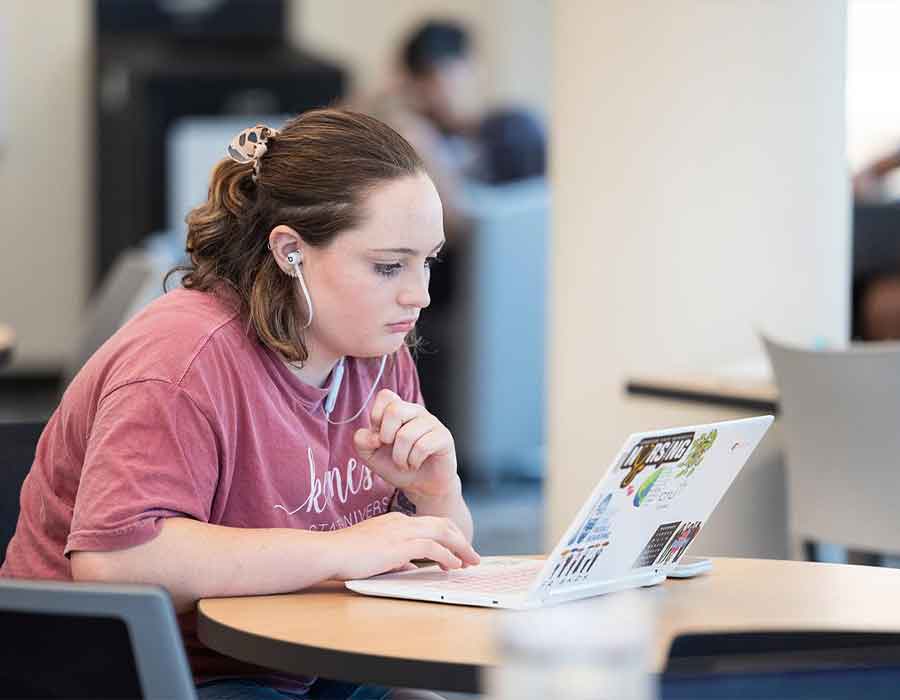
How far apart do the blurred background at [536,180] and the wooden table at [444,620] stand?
1531 millimetres

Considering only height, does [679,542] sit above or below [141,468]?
below

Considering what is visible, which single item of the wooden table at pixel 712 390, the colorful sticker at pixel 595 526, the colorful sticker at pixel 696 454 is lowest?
the wooden table at pixel 712 390

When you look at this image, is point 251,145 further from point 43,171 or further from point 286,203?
point 43,171

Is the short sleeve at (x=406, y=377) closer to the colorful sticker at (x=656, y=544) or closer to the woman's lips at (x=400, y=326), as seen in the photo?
the woman's lips at (x=400, y=326)

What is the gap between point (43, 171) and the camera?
337 inches

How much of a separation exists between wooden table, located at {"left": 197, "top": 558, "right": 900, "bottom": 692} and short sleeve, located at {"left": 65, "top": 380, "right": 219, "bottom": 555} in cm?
11

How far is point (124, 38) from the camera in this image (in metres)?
8.58

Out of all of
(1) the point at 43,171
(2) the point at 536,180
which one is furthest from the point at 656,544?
(1) the point at 43,171

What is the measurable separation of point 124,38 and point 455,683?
755 centimetres

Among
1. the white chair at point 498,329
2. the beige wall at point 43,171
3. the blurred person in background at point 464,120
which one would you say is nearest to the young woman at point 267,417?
the white chair at point 498,329

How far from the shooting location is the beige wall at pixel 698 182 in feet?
13.0

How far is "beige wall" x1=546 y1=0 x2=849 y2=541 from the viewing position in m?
3.97

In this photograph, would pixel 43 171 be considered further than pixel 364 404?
Yes

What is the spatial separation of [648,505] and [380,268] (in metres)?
0.44
